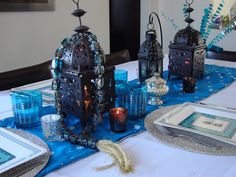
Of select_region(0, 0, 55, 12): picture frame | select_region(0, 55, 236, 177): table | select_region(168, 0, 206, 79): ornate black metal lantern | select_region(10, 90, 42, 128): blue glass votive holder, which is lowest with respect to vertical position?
select_region(0, 55, 236, 177): table

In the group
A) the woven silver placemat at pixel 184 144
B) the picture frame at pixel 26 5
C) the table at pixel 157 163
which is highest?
the picture frame at pixel 26 5

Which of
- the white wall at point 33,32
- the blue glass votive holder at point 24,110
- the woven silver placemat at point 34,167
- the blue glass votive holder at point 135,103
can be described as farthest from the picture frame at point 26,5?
the woven silver placemat at point 34,167

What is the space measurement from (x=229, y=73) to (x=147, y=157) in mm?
1042

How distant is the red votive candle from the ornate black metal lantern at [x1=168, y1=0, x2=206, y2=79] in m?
0.62

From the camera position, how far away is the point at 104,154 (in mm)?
745

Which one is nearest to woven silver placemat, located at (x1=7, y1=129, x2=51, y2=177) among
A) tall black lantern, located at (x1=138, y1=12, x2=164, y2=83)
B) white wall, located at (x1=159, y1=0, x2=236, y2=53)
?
tall black lantern, located at (x1=138, y1=12, x2=164, y2=83)

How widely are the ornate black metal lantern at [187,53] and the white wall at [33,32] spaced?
1523 millimetres

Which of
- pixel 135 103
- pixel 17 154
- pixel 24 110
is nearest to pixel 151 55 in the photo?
pixel 135 103

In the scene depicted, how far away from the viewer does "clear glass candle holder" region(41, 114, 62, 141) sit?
0.81 m

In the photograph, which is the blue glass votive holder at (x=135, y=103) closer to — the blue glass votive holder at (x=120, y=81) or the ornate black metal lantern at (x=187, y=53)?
the blue glass votive holder at (x=120, y=81)

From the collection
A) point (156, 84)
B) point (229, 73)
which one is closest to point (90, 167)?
point (156, 84)

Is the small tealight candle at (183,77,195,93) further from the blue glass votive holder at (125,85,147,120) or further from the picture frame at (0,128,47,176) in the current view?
the picture frame at (0,128,47,176)

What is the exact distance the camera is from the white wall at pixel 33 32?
2.43m

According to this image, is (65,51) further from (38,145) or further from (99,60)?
(38,145)
